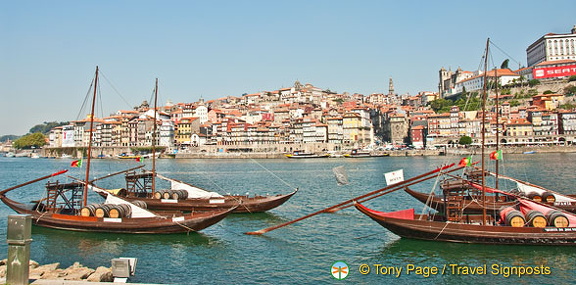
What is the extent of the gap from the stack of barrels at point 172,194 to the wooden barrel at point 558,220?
55.9 feet

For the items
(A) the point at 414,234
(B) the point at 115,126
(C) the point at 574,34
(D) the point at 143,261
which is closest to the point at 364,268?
(A) the point at 414,234

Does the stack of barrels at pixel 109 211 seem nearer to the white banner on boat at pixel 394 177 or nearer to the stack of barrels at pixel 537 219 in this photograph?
the white banner on boat at pixel 394 177

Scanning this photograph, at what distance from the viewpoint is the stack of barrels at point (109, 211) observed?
18.2 metres

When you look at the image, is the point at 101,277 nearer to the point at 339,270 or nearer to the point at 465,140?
the point at 339,270

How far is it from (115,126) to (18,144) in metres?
44.3

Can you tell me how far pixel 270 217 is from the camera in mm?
23016

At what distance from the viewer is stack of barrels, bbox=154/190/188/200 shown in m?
24.4

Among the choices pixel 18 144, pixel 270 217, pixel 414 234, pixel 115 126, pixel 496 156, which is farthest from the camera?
pixel 18 144

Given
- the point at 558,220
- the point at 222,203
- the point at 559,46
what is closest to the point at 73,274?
the point at 222,203

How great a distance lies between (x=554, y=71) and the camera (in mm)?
117125

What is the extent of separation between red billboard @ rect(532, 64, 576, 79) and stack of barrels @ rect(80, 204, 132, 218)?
405 ft

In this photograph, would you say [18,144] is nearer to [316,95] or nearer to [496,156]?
[316,95]

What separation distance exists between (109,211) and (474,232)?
13564 millimetres

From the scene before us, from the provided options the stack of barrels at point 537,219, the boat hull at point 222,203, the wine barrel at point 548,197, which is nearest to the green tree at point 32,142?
the boat hull at point 222,203
